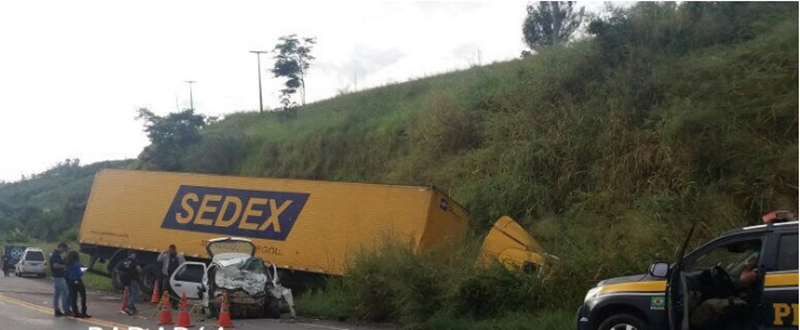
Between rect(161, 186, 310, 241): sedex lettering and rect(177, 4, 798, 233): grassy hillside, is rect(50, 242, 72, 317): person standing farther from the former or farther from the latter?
rect(177, 4, 798, 233): grassy hillside

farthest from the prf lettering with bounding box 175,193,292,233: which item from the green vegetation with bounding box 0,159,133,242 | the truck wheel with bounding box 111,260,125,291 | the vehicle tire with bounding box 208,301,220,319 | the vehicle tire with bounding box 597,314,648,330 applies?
the vehicle tire with bounding box 597,314,648,330

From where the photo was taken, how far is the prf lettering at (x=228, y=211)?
2288 centimetres

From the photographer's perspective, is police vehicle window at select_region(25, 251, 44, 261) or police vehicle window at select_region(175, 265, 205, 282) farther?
police vehicle window at select_region(25, 251, 44, 261)

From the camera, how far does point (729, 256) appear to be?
403 inches

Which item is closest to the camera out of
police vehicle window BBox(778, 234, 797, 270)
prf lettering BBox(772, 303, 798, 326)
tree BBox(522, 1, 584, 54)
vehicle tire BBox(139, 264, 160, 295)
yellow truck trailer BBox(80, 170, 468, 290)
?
prf lettering BBox(772, 303, 798, 326)

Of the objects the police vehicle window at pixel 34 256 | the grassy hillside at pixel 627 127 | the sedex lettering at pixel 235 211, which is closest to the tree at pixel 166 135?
the police vehicle window at pixel 34 256

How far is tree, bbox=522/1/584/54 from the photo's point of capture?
1671 inches

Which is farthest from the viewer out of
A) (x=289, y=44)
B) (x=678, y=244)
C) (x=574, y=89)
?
(x=289, y=44)

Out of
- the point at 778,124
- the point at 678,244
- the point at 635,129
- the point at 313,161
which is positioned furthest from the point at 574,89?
the point at 313,161

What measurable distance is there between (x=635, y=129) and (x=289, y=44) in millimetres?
27340

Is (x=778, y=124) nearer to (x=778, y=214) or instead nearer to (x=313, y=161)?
(x=778, y=214)

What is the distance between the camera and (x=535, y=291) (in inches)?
617

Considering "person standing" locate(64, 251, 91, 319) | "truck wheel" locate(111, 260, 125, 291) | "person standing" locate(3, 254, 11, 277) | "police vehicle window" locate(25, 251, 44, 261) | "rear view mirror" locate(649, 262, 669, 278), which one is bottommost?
"person standing" locate(3, 254, 11, 277)

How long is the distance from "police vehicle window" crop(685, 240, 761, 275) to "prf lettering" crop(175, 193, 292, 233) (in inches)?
559
